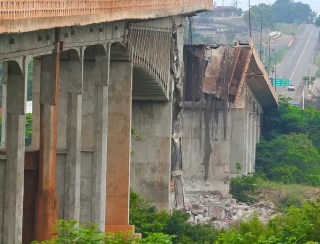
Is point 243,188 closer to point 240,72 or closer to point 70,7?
point 240,72

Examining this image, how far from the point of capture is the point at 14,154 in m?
27.2

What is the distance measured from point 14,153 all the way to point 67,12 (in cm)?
265

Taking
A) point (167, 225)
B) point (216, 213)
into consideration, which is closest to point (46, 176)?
point (167, 225)

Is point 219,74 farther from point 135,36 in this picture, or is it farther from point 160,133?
point 135,36

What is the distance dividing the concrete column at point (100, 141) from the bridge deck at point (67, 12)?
144 cm

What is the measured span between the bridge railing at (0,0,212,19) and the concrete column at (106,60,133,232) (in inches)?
80.0

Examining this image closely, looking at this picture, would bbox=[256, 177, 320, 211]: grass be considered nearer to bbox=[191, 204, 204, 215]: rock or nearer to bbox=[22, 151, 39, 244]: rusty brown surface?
bbox=[191, 204, 204, 215]: rock

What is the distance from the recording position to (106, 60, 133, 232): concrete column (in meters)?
38.8

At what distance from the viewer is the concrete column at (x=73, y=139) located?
1243 inches

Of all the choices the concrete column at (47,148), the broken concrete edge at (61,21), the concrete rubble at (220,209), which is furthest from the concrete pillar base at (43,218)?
the concrete rubble at (220,209)

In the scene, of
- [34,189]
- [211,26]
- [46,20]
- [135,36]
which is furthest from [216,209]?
[211,26]

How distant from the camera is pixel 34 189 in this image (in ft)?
97.5

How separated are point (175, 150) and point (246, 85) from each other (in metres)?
17.9

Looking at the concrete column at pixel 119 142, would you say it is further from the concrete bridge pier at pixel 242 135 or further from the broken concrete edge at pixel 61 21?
the concrete bridge pier at pixel 242 135
